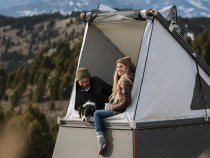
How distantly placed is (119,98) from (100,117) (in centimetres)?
42

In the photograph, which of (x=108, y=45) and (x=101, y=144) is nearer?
(x=101, y=144)

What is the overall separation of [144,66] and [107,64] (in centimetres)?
216

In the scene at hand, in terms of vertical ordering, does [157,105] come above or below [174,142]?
above

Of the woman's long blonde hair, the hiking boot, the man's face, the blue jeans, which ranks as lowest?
the hiking boot

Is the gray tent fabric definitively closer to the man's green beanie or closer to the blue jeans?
the blue jeans

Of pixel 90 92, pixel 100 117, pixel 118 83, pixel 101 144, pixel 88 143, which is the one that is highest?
pixel 90 92

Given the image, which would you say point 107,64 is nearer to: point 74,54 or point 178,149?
point 178,149

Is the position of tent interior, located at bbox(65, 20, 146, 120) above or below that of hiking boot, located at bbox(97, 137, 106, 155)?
above

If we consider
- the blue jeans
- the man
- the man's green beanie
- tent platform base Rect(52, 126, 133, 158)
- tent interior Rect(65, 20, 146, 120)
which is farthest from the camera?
tent interior Rect(65, 20, 146, 120)

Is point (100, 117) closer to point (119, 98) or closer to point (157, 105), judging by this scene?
point (119, 98)

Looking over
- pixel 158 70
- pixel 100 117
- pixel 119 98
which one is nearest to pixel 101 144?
pixel 100 117

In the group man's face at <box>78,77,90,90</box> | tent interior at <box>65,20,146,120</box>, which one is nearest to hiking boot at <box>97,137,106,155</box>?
man's face at <box>78,77,90,90</box>

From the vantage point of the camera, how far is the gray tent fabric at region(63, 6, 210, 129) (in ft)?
29.4

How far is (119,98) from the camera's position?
8.95 meters
